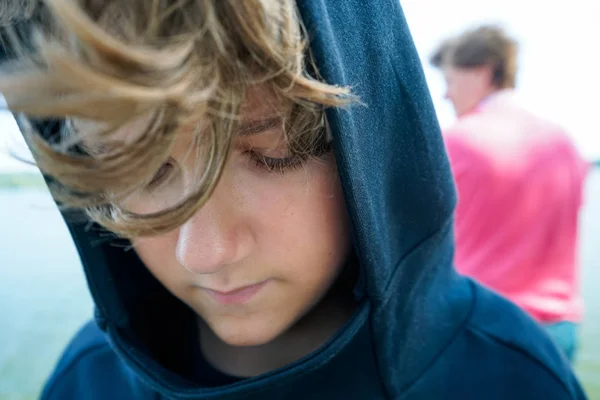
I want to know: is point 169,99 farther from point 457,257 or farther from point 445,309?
point 457,257

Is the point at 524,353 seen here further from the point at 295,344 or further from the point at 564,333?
the point at 564,333

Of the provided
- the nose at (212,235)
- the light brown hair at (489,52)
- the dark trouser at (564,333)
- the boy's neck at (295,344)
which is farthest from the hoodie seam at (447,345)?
the light brown hair at (489,52)

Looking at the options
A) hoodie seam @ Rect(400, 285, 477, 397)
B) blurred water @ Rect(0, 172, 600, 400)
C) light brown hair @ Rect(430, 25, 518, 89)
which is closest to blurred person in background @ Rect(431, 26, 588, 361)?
light brown hair @ Rect(430, 25, 518, 89)

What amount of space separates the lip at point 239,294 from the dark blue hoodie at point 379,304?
10 cm

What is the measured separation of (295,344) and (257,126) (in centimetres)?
39

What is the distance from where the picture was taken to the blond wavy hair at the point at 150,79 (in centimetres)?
39

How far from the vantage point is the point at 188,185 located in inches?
19.7

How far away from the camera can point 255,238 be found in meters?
0.56

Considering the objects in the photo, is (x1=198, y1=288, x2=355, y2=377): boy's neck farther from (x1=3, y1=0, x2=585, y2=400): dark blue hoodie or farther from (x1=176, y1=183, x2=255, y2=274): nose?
(x1=176, y1=183, x2=255, y2=274): nose

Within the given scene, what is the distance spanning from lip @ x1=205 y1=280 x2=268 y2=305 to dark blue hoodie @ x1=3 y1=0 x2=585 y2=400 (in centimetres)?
10

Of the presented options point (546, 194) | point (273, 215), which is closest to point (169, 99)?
point (273, 215)

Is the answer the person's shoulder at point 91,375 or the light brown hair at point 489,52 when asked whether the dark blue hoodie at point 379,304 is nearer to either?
the person's shoulder at point 91,375

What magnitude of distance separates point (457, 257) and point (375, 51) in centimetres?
133

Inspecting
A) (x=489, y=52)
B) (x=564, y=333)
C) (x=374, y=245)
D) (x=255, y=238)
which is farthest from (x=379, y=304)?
(x=489, y=52)
